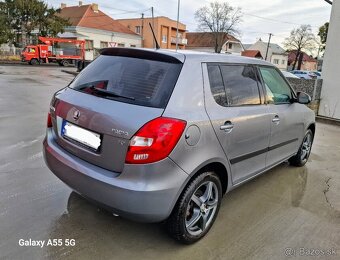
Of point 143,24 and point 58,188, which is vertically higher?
point 143,24

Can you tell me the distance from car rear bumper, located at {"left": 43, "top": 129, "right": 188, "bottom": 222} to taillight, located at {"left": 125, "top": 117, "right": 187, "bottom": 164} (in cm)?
5

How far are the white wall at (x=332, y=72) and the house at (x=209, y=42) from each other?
53681 millimetres

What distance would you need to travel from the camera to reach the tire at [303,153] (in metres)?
4.95

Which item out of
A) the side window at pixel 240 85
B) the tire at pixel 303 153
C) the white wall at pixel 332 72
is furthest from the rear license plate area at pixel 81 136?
the white wall at pixel 332 72

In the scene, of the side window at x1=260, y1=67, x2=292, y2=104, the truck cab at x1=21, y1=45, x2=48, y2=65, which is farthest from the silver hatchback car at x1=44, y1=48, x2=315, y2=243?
the truck cab at x1=21, y1=45, x2=48, y2=65

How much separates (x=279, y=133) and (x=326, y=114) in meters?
6.90

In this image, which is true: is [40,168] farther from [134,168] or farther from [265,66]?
[265,66]

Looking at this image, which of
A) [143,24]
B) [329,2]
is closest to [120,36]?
[143,24]

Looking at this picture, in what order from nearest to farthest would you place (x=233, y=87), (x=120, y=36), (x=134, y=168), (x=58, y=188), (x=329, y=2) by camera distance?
(x=134, y=168) → (x=233, y=87) → (x=58, y=188) → (x=329, y=2) → (x=120, y=36)

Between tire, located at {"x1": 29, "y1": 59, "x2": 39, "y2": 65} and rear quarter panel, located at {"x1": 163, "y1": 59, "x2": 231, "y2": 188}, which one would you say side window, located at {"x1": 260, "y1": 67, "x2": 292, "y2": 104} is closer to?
rear quarter panel, located at {"x1": 163, "y1": 59, "x2": 231, "y2": 188}

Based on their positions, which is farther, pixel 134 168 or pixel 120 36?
pixel 120 36

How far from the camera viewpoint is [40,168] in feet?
14.2

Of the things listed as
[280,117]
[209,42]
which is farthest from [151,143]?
[209,42]

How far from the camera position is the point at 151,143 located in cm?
239
